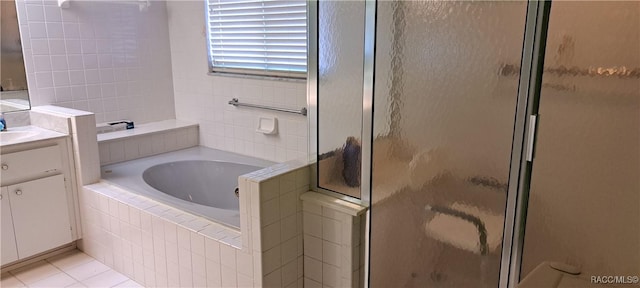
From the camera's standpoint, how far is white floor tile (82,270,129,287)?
2.73m

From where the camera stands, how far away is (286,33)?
3100 mm

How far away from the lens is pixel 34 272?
2877 millimetres

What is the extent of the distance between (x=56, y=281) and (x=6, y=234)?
1.26 ft

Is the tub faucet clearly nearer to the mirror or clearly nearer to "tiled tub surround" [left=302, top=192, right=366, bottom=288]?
the mirror

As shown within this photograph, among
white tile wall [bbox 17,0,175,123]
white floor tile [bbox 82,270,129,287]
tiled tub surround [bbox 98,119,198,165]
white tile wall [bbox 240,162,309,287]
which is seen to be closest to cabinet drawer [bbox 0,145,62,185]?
tiled tub surround [bbox 98,119,198,165]

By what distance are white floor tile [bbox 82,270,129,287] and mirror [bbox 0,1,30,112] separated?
47.1 inches

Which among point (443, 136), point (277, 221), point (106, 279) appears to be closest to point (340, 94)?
point (443, 136)

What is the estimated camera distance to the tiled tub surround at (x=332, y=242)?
2.12 m

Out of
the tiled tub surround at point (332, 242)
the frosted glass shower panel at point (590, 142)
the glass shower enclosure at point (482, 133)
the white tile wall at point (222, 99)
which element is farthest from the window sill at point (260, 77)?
the frosted glass shower panel at point (590, 142)

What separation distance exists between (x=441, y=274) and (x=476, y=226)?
0.88 feet

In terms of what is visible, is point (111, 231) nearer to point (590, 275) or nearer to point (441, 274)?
point (441, 274)

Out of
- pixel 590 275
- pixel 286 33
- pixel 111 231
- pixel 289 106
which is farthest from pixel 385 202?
pixel 111 231

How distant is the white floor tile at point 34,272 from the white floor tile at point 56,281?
1.5 inches

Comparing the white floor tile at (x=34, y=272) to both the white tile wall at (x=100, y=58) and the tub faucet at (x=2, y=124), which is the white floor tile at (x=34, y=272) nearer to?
the tub faucet at (x=2, y=124)
